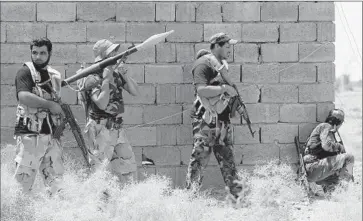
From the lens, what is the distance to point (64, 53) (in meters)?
6.56

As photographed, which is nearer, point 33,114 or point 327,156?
point 33,114

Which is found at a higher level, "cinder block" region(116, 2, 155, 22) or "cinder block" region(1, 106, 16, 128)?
"cinder block" region(116, 2, 155, 22)

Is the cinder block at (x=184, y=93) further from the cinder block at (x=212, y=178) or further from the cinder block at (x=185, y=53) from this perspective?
the cinder block at (x=212, y=178)

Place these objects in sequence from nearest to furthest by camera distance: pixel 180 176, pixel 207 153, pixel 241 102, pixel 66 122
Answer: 1. pixel 66 122
2. pixel 207 153
3. pixel 241 102
4. pixel 180 176

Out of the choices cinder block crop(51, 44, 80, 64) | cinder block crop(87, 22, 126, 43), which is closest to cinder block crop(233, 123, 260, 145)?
cinder block crop(87, 22, 126, 43)

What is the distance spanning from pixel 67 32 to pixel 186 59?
1205 millimetres

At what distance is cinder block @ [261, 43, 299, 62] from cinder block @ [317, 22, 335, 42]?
0.28 meters

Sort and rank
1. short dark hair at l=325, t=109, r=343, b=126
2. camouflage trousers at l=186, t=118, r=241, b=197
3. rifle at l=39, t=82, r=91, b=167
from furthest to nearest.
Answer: short dark hair at l=325, t=109, r=343, b=126 < camouflage trousers at l=186, t=118, r=241, b=197 < rifle at l=39, t=82, r=91, b=167

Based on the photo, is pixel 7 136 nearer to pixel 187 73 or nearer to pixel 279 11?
pixel 187 73

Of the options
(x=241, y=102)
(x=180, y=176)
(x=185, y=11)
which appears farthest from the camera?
(x=180, y=176)

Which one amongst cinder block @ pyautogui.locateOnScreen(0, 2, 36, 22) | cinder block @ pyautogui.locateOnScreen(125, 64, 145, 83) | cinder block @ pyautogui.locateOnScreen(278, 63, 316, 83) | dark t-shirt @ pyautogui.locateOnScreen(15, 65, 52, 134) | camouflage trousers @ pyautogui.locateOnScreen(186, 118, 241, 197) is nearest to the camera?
dark t-shirt @ pyautogui.locateOnScreen(15, 65, 52, 134)

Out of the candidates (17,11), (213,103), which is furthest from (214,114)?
(17,11)

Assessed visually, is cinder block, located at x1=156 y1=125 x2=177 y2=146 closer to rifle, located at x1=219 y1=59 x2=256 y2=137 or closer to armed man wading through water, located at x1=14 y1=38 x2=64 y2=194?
rifle, located at x1=219 y1=59 x2=256 y2=137

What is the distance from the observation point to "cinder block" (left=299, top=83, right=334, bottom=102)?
6871 mm
